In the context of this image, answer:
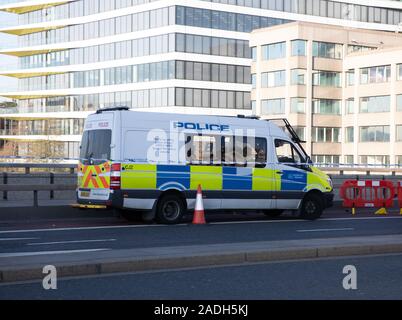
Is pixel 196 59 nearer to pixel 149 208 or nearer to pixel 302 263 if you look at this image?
pixel 149 208

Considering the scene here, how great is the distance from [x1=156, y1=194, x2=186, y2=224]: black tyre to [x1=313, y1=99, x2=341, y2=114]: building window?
62.2m

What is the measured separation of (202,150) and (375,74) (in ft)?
197

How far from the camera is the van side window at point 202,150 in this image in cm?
1809

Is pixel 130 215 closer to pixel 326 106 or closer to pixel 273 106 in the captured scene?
pixel 273 106

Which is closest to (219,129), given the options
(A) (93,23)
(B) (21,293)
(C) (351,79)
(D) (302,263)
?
(D) (302,263)

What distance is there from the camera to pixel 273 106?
79438 millimetres

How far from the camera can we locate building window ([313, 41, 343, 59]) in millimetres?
77250

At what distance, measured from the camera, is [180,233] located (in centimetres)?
1565

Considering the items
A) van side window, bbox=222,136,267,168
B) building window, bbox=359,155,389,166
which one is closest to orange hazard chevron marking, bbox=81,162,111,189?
van side window, bbox=222,136,267,168

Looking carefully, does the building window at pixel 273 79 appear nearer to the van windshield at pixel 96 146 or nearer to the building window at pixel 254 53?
the building window at pixel 254 53

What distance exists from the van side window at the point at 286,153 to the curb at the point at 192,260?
23.0 feet

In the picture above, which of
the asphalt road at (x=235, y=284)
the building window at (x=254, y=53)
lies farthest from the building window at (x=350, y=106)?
the asphalt road at (x=235, y=284)

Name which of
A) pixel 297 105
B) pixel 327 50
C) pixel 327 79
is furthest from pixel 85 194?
pixel 327 79
